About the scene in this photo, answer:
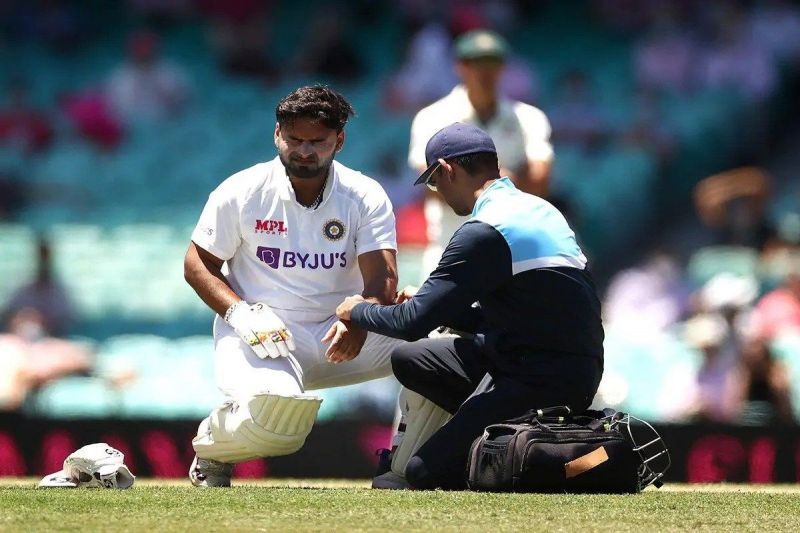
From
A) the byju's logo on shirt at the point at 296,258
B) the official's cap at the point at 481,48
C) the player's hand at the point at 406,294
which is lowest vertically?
the player's hand at the point at 406,294

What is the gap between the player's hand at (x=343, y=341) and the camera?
5.21 m

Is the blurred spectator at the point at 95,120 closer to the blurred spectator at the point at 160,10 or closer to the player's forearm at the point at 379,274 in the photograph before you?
the blurred spectator at the point at 160,10

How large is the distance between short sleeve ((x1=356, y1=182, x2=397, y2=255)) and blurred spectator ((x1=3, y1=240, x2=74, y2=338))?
4830mm

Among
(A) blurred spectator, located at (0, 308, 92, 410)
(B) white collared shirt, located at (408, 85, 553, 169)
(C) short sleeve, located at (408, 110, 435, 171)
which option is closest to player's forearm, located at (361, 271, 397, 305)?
(C) short sleeve, located at (408, 110, 435, 171)

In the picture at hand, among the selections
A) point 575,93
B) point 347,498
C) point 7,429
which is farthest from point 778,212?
point 347,498

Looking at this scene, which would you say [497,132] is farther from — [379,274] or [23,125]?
[23,125]

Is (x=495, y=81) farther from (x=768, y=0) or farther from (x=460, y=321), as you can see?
(x=768, y=0)

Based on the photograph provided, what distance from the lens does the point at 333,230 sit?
556cm

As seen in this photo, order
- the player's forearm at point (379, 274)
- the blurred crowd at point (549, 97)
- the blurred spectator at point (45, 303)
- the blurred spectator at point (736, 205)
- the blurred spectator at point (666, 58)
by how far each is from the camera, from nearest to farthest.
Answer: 1. the player's forearm at point (379, 274)
2. the blurred crowd at point (549, 97)
3. the blurred spectator at point (45, 303)
4. the blurred spectator at point (736, 205)
5. the blurred spectator at point (666, 58)

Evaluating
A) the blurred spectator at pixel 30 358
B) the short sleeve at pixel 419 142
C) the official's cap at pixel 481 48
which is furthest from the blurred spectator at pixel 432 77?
the short sleeve at pixel 419 142

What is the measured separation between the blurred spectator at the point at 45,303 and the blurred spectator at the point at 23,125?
1509mm

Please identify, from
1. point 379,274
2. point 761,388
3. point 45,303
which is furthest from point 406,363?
point 45,303

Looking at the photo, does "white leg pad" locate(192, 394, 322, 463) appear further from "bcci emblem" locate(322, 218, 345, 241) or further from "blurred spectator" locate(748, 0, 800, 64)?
"blurred spectator" locate(748, 0, 800, 64)

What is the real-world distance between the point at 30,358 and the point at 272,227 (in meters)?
4.26
